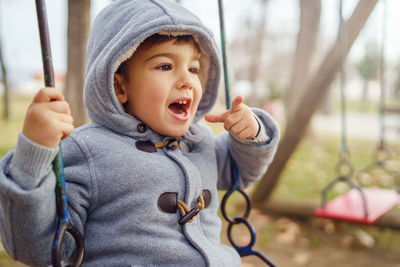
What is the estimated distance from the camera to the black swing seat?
2162mm

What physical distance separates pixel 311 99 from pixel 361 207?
936 mm

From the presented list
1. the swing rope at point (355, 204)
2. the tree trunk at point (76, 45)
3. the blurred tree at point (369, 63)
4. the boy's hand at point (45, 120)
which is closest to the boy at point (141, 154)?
the boy's hand at point (45, 120)

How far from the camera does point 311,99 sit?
2928mm

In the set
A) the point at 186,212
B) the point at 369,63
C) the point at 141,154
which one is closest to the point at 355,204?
the point at 186,212

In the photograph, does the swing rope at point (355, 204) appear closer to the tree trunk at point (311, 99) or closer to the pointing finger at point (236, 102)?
the tree trunk at point (311, 99)

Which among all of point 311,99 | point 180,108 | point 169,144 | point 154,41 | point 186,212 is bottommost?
point 311,99

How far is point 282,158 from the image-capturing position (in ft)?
11.1

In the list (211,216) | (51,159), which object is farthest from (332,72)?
(51,159)

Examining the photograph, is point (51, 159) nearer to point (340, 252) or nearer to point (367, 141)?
point (340, 252)

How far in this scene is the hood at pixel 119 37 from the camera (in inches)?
47.1

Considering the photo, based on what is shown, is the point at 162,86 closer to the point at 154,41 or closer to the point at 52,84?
the point at 154,41

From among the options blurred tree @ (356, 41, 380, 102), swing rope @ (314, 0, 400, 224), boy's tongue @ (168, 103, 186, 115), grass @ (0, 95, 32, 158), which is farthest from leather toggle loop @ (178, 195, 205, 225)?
blurred tree @ (356, 41, 380, 102)

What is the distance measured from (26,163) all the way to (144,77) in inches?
18.9

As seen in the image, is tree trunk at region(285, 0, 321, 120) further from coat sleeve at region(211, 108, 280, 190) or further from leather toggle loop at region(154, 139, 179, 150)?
leather toggle loop at region(154, 139, 179, 150)
